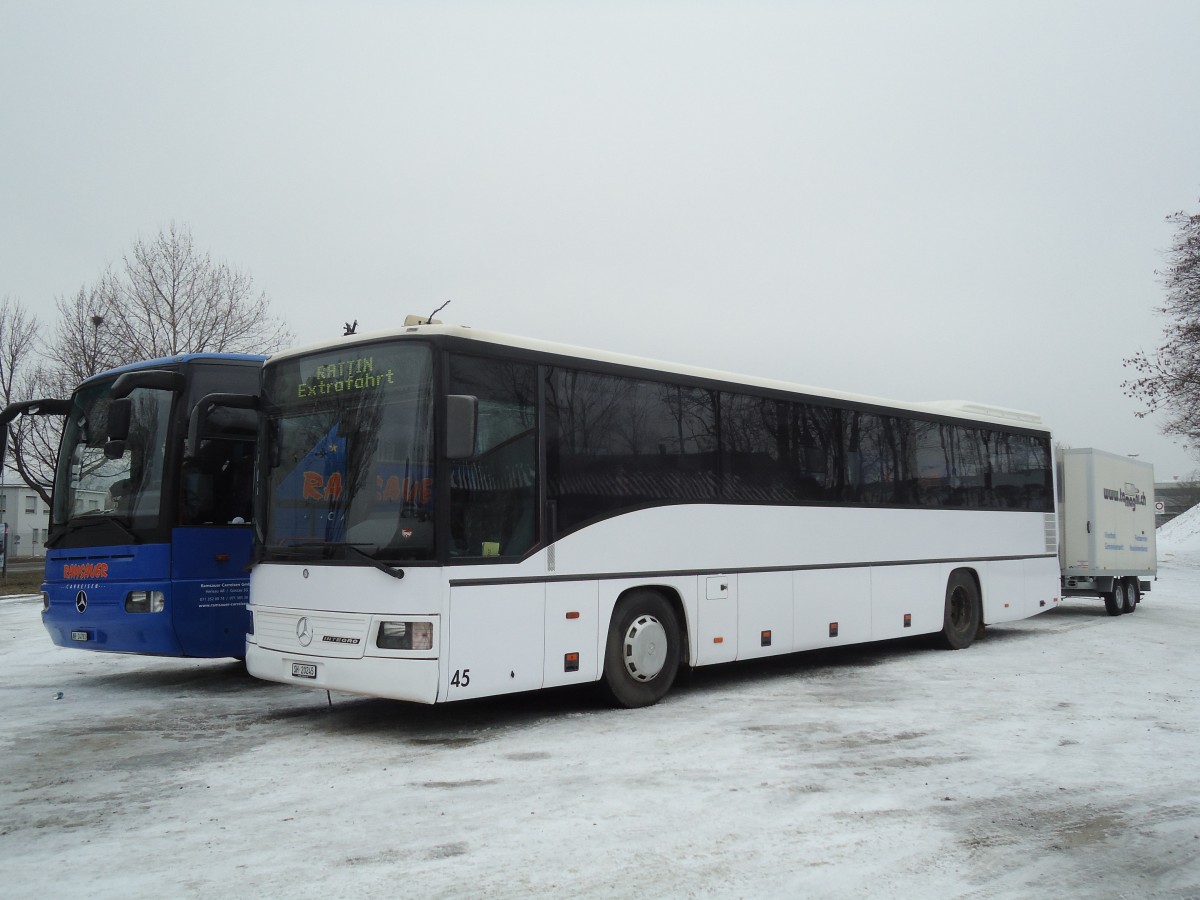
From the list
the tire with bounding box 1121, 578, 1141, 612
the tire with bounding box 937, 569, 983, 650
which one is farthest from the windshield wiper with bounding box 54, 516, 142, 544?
the tire with bounding box 1121, 578, 1141, 612

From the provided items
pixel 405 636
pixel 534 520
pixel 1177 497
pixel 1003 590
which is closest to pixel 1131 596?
pixel 1003 590

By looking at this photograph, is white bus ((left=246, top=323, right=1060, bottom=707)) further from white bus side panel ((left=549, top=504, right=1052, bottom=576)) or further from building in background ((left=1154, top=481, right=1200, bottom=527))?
building in background ((left=1154, top=481, right=1200, bottom=527))

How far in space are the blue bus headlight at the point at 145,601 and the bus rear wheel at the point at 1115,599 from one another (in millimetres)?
17586

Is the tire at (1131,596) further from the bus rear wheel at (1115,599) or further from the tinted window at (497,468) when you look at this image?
the tinted window at (497,468)

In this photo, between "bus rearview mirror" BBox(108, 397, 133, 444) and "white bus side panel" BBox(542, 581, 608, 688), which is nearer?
"white bus side panel" BBox(542, 581, 608, 688)

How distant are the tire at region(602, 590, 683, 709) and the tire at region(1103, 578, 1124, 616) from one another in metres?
14.1

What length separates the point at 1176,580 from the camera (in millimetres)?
33312

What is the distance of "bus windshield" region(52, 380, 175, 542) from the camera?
10211 mm

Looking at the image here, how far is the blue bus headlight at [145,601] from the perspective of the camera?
32.7 ft

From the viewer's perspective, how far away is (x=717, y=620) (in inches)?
406

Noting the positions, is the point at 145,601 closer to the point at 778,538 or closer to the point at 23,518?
the point at 778,538

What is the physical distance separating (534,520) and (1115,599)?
1625cm

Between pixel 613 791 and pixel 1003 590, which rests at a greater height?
pixel 1003 590

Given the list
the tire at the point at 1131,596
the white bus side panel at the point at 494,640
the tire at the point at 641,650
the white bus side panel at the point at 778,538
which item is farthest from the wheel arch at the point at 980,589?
the white bus side panel at the point at 494,640
